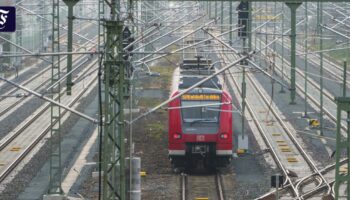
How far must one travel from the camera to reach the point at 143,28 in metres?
27.5

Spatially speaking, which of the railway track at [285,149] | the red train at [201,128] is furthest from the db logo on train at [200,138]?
the railway track at [285,149]

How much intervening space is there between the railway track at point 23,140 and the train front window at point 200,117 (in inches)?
172

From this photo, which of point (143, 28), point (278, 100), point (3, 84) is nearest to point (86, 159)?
point (143, 28)

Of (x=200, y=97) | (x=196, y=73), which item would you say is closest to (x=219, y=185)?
(x=200, y=97)

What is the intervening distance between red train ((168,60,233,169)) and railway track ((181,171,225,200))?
0.40 meters

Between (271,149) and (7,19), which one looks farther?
(271,149)

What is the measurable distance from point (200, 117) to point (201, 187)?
69.4 inches

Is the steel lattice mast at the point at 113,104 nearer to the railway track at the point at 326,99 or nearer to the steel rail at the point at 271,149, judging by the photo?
the steel rail at the point at 271,149

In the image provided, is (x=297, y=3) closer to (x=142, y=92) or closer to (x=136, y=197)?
(x=136, y=197)

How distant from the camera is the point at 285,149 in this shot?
76.9ft

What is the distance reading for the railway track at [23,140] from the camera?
2116 centimetres

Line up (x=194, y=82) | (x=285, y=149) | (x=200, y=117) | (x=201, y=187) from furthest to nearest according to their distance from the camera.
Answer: (x=285, y=149) < (x=194, y=82) < (x=200, y=117) < (x=201, y=187)

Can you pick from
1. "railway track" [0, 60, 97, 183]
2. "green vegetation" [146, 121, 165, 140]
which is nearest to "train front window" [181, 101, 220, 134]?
"railway track" [0, 60, 97, 183]

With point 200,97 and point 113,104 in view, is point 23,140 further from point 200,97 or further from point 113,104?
point 113,104
